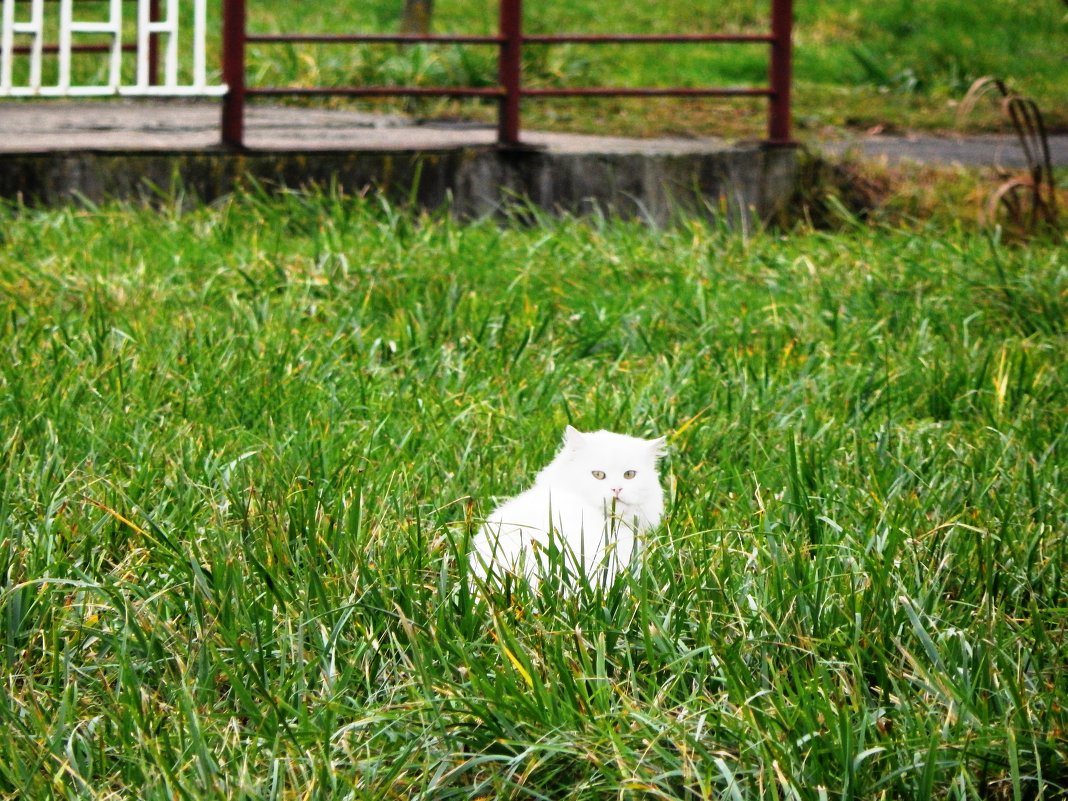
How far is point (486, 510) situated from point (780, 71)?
500 centimetres

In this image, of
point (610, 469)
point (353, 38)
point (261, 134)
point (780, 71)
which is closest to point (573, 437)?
point (610, 469)

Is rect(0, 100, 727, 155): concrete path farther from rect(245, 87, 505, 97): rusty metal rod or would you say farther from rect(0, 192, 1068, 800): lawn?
rect(0, 192, 1068, 800): lawn

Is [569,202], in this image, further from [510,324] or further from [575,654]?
[575,654]

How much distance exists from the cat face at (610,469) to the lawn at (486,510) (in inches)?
4.1

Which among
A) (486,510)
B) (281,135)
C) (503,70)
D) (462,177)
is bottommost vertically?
(486,510)

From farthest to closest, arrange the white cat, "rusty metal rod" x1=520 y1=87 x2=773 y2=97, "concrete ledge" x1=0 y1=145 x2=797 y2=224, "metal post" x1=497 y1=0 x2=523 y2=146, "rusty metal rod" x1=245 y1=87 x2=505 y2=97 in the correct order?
1. "rusty metal rod" x1=520 y1=87 x2=773 y2=97
2. "metal post" x1=497 y1=0 x2=523 y2=146
3. "rusty metal rod" x1=245 y1=87 x2=505 y2=97
4. "concrete ledge" x1=0 y1=145 x2=797 y2=224
5. the white cat

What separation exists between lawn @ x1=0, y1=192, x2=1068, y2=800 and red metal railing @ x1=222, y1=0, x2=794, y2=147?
1.72m

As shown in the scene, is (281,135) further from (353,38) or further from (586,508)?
(586,508)

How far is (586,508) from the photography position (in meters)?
2.78

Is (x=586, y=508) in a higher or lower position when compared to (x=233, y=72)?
lower

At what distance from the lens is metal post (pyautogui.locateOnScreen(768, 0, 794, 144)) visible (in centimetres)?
740

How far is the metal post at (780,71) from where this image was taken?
291 inches

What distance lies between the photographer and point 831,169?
26.2 ft

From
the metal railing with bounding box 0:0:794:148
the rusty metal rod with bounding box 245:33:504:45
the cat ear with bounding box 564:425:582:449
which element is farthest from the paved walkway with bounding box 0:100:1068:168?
the cat ear with bounding box 564:425:582:449
